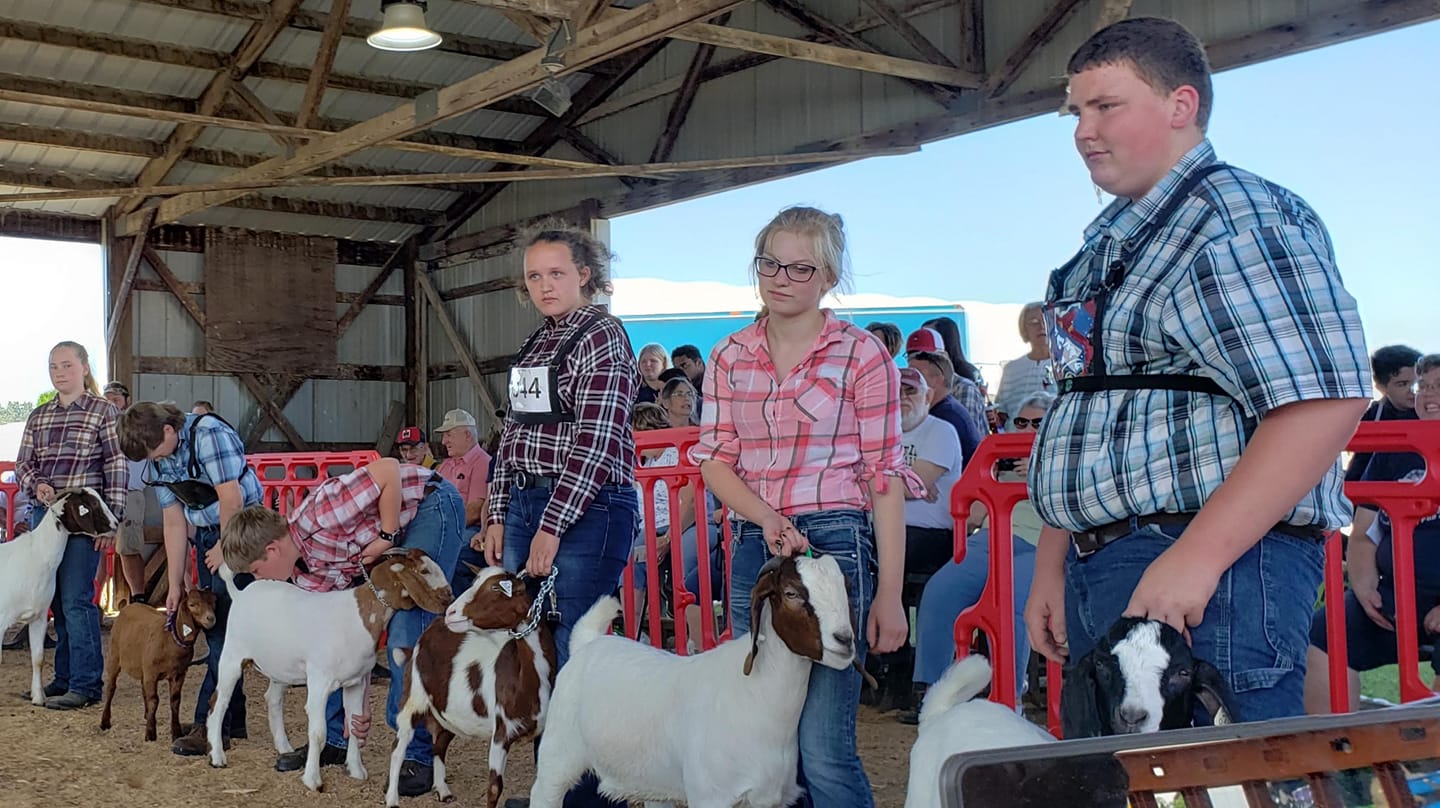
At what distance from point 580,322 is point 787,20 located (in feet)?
36.4

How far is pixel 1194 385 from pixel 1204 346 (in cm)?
7

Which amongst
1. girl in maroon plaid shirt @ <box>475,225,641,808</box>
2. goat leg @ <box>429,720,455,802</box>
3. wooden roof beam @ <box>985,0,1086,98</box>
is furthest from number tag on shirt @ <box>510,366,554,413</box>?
wooden roof beam @ <box>985,0,1086,98</box>

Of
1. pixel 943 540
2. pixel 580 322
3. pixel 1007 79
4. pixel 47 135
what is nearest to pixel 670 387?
pixel 943 540

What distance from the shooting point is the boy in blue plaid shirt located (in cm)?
151

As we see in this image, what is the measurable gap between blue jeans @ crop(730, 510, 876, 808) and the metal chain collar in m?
1.00

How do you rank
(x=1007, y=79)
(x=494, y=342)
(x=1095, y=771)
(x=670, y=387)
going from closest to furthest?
(x=1095, y=771) → (x=670, y=387) → (x=1007, y=79) → (x=494, y=342)

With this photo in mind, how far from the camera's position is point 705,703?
3.04m

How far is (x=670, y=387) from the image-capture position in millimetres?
8039

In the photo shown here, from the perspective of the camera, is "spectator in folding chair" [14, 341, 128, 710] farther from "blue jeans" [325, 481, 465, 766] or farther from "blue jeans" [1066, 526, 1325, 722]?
"blue jeans" [1066, 526, 1325, 722]

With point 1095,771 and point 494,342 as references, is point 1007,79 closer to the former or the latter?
point 494,342

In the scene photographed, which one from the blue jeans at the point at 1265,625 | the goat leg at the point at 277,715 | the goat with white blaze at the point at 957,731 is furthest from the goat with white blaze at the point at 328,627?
the blue jeans at the point at 1265,625

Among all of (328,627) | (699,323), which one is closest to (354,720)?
(328,627)

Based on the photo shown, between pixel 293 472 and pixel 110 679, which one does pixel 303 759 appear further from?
pixel 293 472

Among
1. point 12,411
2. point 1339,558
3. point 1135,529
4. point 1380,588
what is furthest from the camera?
point 12,411
